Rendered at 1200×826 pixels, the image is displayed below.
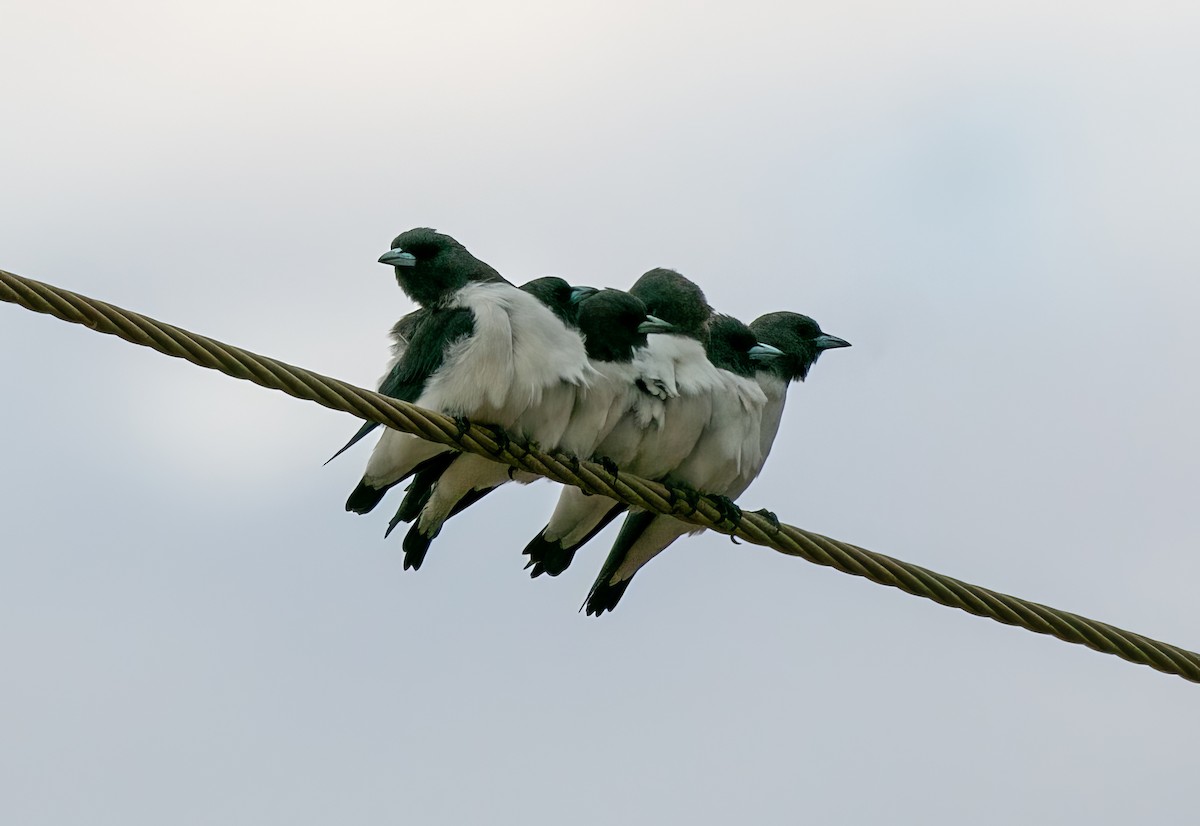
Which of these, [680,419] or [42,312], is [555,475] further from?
[42,312]

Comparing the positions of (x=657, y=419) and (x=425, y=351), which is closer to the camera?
(x=425, y=351)

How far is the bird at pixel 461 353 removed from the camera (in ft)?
29.1

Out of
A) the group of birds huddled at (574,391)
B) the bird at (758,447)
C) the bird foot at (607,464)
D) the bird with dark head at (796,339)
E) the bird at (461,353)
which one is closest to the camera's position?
the bird at (461,353)

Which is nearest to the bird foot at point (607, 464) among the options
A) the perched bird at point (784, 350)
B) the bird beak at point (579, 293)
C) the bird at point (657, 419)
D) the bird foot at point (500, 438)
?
the bird at point (657, 419)

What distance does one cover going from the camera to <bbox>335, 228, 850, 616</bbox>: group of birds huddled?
9000 millimetres

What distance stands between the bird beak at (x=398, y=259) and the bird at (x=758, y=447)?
1.80 meters

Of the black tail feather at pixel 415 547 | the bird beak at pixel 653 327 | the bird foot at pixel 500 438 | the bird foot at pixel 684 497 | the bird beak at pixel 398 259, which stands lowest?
the black tail feather at pixel 415 547

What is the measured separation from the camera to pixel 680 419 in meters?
9.60

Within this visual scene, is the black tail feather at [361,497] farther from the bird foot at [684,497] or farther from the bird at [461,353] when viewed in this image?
the bird foot at [684,497]

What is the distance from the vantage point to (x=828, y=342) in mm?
11000

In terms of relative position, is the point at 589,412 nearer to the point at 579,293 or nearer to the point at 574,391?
the point at 574,391

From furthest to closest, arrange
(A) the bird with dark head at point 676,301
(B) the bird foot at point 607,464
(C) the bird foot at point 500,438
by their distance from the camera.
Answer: (A) the bird with dark head at point 676,301
(B) the bird foot at point 607,464
(C) the bird foot at point 500,438

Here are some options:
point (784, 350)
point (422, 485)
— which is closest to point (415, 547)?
point (422, 485)

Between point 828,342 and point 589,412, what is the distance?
227 cm
